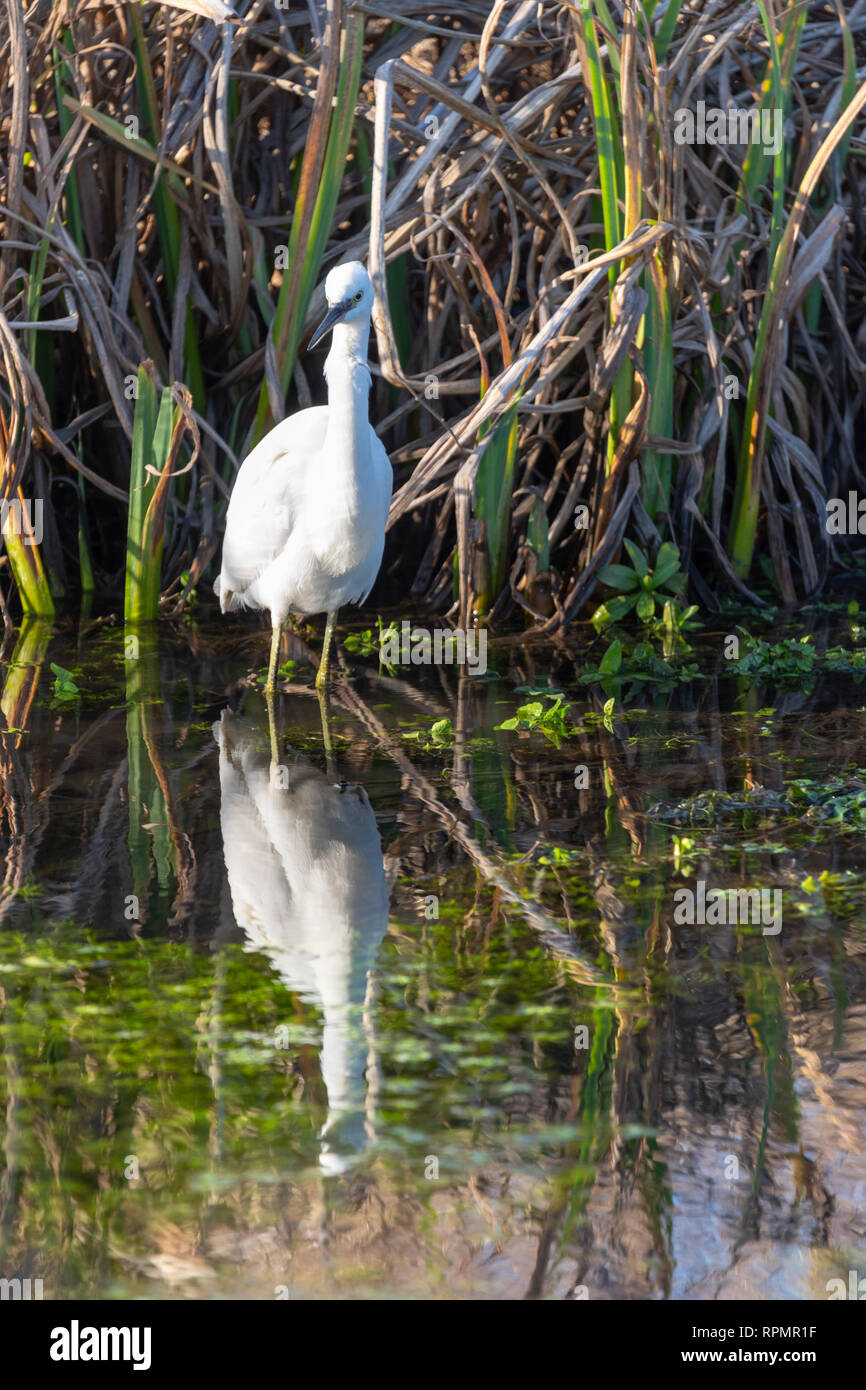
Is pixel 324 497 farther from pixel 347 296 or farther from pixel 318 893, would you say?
pixel 318 893

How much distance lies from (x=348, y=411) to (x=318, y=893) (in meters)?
1.90

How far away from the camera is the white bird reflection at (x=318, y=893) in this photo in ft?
8.90

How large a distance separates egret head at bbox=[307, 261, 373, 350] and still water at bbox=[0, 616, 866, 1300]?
1.37 metres

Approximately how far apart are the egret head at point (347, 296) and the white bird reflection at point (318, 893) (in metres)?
1.42

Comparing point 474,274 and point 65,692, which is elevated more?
point 474,274

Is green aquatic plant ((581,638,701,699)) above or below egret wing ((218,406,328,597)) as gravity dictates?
below

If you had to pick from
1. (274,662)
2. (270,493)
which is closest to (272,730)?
(274,662)

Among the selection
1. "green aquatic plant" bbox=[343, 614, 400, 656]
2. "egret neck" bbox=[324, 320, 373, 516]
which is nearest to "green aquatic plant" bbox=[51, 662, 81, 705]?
"egret neck" bbox=[324, 320, 373, 516]

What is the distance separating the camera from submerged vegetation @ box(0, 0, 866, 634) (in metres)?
5.68

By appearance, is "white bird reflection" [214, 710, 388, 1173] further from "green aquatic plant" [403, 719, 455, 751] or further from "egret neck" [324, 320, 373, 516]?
"egret neck" [324, 320, 373, 516]

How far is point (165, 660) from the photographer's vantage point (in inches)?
232

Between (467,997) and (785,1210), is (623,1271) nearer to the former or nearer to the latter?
(785,1210)

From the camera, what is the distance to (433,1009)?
9.66 feet

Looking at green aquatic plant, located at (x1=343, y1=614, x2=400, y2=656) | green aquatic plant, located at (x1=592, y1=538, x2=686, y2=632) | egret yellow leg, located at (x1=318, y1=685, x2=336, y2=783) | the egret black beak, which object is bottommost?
egret yellow leg, located at (x1=318, y1=685, x2=336, y2=783)
